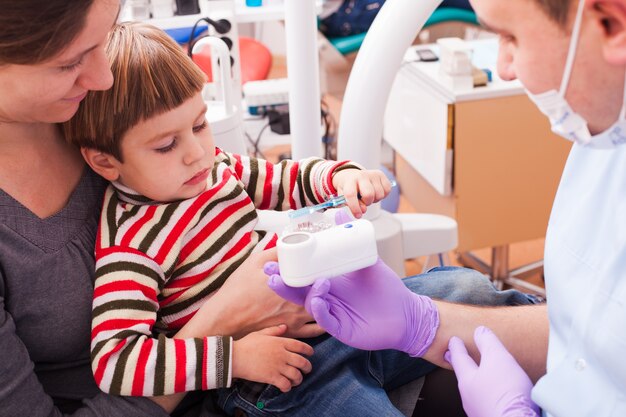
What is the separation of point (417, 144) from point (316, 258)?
1490 millimetres

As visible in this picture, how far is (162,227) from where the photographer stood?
3.85 feet

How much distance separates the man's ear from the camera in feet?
2.40

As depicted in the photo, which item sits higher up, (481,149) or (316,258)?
(316,258)

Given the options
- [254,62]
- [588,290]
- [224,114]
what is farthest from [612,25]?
[254,62]

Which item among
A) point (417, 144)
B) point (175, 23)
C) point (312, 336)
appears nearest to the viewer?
point (312, 336)

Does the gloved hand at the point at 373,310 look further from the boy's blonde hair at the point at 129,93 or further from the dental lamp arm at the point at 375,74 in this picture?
the dental lamp arm at the point at 375,74

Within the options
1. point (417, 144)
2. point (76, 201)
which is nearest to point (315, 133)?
point (76, 201)

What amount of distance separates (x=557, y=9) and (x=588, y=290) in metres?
0.40

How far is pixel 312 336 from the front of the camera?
3.99 feet

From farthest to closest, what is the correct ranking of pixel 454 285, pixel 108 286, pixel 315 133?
pixel 315 133 → pixel 454 285 → pixel 108 286

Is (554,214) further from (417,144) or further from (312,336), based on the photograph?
(417,144)

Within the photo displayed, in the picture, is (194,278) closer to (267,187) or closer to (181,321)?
(181,321)

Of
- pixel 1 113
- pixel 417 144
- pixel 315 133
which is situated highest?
pixel 1 113

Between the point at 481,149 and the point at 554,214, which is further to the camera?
the point at 481,149
